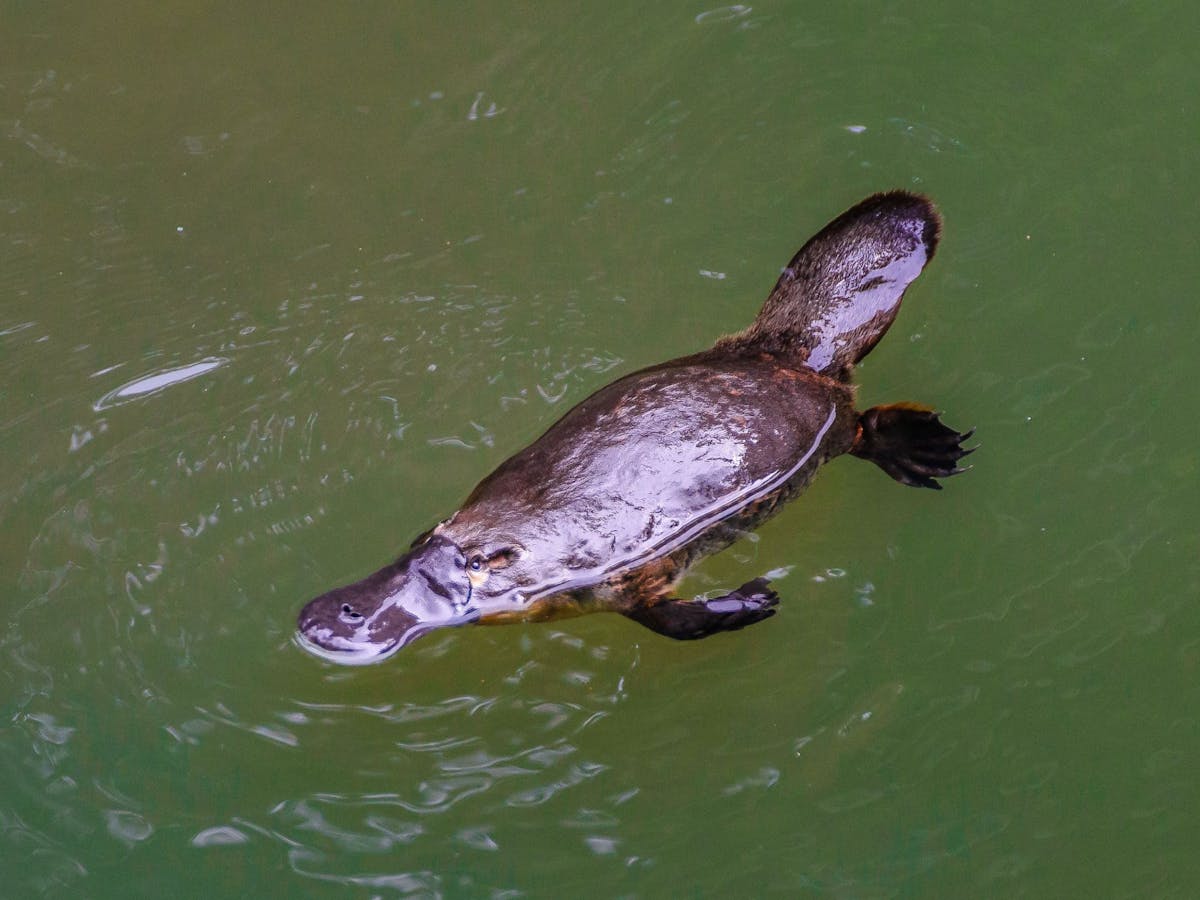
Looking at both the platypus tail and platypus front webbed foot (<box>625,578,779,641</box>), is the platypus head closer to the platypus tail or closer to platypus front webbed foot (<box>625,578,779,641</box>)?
platypus front webbed foot (<box>625,578,779,641</box>)

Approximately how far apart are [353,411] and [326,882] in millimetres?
1365

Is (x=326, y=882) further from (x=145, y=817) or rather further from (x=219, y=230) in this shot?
(x=219, y=230)

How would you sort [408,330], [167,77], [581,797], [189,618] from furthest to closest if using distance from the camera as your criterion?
[167,77]
[408,330]
[189,618]
[581,797]

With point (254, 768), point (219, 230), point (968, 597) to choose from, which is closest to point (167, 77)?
point (219, 230)

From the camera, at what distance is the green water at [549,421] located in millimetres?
3027

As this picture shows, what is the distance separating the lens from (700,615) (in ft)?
9.55

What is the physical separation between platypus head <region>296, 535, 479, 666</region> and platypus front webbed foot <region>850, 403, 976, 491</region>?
1218mm

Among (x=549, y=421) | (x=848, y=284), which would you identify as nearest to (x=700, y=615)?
(x=549, y=421)

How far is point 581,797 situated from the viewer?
3.04m

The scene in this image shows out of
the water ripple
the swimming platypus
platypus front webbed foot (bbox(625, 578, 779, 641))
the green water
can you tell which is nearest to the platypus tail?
the swimming platypus

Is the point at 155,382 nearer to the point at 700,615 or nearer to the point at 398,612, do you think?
the point at 398,612

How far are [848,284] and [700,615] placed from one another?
3.51 feet

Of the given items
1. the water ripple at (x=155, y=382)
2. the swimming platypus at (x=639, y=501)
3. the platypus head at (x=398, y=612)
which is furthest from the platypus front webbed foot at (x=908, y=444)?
the water ripple at (x=155, y=382)

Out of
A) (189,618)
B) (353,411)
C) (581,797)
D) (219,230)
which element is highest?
(219,230)
